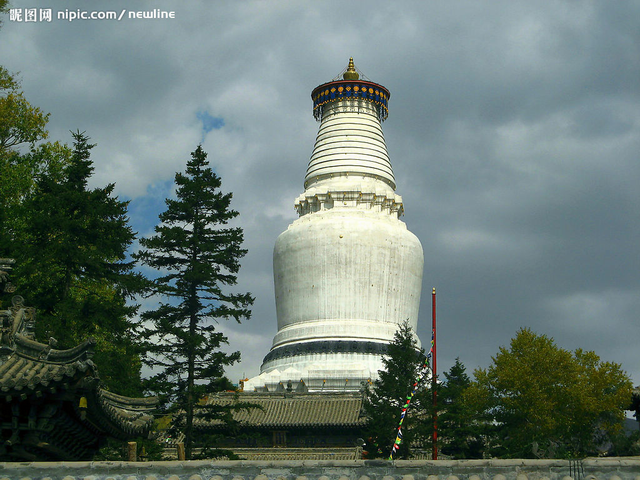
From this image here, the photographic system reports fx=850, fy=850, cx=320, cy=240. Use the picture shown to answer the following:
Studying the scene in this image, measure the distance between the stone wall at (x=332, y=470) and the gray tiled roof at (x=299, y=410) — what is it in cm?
1991

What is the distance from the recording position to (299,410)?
30875 millimetres

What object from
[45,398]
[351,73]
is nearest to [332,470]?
[45,398]

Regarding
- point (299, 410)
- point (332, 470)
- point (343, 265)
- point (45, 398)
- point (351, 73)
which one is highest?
point (351, 73)

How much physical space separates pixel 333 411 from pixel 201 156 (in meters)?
10.8

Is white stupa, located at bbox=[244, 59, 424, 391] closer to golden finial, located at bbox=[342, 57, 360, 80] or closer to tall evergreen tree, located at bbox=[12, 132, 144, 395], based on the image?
golden finial, located at bbox=[342, 57, 360, 80]

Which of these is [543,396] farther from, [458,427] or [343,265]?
[343,265]

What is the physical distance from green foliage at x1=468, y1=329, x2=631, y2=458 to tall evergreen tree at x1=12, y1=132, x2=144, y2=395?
10586 mm

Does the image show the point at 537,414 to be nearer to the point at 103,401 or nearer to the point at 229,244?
the point at 229,244

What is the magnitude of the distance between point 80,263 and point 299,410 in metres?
11.2

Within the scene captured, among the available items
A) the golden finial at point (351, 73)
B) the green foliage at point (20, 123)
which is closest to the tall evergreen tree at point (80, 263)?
the green foliage at point (20, 123)

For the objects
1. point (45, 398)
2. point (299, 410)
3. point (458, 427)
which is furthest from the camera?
point (299, 410)

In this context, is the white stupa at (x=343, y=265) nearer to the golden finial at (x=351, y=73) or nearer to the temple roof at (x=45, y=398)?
the golden finial at (x=351, y=73)

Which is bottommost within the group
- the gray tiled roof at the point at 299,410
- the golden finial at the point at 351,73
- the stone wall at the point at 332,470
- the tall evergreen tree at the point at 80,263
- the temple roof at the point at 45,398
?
the stone wall at the point at 332,470

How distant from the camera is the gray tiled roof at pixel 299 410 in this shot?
29.7m
